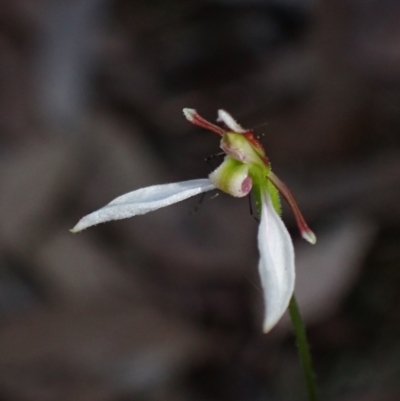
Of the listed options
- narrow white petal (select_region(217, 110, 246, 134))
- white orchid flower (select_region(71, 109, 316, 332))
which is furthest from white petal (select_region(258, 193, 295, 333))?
narrow white petal (select_region(217, 110, 246, 134))

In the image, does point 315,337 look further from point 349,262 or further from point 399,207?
point 399,207

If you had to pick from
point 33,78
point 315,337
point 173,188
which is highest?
point 173,188

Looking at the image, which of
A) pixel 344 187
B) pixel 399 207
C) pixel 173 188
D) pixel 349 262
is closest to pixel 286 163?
pixel 344 187

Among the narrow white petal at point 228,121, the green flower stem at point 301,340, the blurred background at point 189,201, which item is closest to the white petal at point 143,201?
the narrow white petal at point 228,121

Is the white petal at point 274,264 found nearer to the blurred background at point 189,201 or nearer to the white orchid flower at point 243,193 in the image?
the white orchid flower at point 243,193

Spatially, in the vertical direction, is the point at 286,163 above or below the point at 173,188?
below

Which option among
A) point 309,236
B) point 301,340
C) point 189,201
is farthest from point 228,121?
point 189,201

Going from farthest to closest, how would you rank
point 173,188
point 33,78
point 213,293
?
1. point 33,78
2. point 213,293
3. point 173,188
